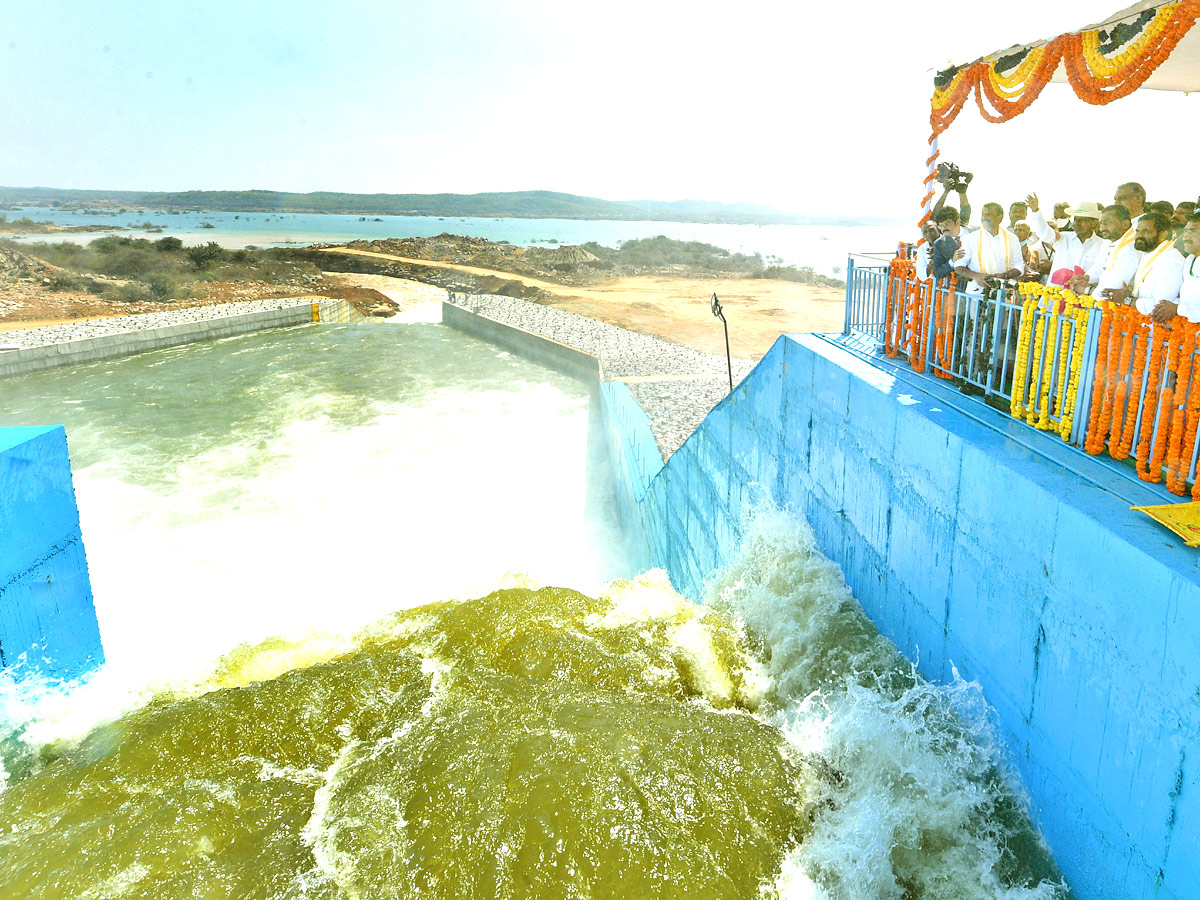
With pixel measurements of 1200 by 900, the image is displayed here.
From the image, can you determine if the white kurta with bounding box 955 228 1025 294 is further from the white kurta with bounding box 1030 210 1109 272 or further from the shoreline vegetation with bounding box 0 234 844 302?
the shoreline vegetation with bounding box 0 234 844 302

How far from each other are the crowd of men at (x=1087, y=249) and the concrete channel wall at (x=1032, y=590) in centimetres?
115

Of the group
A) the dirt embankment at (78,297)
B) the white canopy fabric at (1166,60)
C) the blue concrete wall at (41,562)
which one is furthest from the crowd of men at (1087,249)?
the dirt embankment at (78,297)

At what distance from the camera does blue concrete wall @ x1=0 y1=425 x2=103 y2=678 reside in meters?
5.89

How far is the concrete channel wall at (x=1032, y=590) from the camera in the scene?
10.2 feet

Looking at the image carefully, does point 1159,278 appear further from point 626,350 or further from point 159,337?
point 159,337

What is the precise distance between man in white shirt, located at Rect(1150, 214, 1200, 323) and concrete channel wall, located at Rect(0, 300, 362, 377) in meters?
30.3

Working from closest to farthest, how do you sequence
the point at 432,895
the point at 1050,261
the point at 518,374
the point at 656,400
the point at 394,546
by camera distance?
the point at 432,895 < the point at 1050,261 < the point at 394,546 < the point at 656,400 < the point at 518,374

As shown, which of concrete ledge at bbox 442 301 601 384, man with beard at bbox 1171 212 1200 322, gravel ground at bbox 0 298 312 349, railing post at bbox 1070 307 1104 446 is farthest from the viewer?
gravel ground at bbox 0 298 312 349

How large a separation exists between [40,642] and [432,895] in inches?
179

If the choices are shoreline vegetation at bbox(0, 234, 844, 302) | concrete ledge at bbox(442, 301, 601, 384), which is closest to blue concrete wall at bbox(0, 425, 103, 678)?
concrete ledge at bbox(442, 301, 601, 384)

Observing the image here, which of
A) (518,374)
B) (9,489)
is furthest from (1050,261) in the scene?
(518,374)

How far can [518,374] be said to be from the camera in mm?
27500

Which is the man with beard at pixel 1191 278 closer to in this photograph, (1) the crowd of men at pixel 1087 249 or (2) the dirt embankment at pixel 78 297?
(1) the crowd of men at pixel 1087 249

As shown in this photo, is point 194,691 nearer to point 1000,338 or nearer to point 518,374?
point 1000,338
